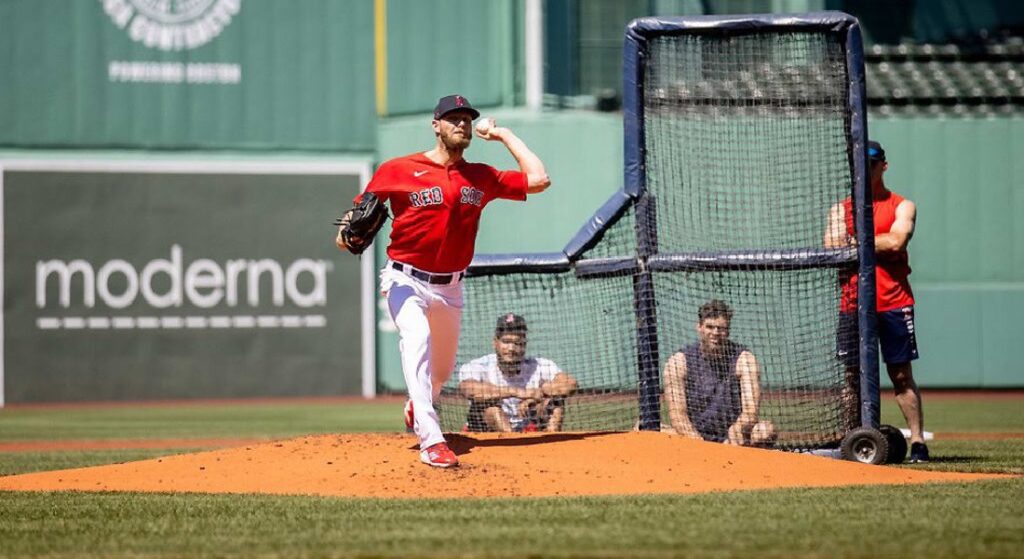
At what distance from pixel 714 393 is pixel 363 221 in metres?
2.76

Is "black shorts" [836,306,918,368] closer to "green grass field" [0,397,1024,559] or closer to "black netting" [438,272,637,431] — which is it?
"green grass field" [0,397,1024,559]

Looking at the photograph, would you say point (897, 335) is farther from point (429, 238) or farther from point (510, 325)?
point (429, 238)

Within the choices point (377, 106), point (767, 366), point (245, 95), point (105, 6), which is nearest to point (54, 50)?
point (105, 6)

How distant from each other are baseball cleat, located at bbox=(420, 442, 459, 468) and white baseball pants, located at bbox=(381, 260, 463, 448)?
31mm

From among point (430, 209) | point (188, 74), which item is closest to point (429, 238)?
point (430, 209)

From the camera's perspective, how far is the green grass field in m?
5.46

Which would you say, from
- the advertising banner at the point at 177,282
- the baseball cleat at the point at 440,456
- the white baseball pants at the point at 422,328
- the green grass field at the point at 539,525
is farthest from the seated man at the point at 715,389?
the advertising banner at the point at 177,282

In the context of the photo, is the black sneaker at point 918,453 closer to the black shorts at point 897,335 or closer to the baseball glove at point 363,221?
the black shorts at point 897,335

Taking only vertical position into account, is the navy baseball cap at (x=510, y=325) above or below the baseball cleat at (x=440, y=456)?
above

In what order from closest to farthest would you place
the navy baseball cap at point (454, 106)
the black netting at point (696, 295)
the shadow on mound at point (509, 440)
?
the navy baseball cap at point (454, 106) < the shadow on mound at point (509, 440) < the black netting at point (696, 295)

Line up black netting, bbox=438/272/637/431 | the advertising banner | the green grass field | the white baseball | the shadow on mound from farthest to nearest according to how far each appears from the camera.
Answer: the advertising banner → black netting, bbox=438/272/637/431 → the shadow on mound → the white baseball → the green grass field

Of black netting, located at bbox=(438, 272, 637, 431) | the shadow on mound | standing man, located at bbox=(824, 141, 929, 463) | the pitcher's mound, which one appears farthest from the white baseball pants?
standing man, located at bbox=(824, 141, 929, 463)

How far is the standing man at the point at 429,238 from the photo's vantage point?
8.04 meters

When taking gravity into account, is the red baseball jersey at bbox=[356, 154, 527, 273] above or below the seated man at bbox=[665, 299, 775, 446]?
above
